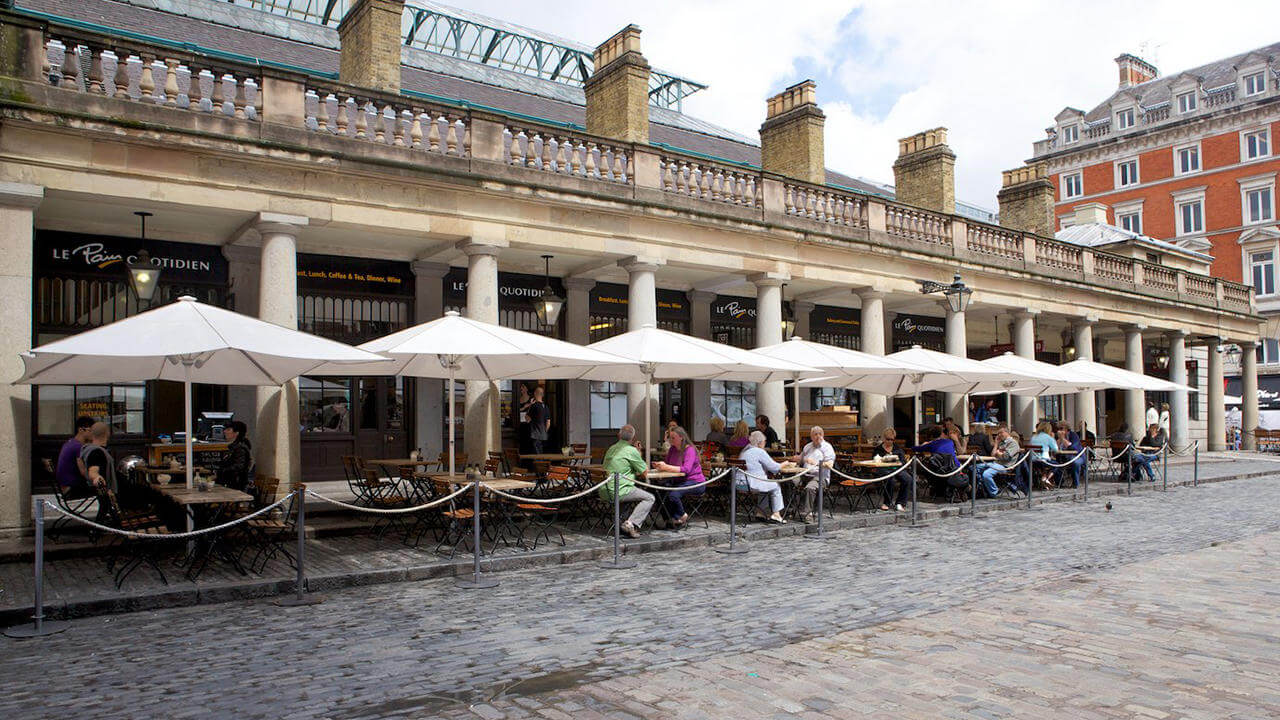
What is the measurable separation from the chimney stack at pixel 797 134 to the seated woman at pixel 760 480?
8.53 metres

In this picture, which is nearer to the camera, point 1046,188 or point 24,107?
point 24,107

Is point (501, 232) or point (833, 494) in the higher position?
point (501, 232)

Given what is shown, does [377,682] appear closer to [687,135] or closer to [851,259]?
[851,259]

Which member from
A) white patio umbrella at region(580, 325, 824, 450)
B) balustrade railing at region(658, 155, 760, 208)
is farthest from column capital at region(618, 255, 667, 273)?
white patio umbrella at region(580, 325, 824, 450)

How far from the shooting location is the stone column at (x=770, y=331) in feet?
56.0

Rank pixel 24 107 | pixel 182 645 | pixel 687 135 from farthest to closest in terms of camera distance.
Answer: pixel 687 135, pixel 24 107, pixel 182 645

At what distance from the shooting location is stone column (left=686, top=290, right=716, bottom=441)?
19938 millimetres

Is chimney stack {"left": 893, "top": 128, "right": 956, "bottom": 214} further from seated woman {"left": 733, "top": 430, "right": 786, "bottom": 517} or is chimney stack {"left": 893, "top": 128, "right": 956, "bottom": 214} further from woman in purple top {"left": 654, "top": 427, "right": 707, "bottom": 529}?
woman in purple top {"left": 654, "top": 427, "right": 707, "bottom": 529}

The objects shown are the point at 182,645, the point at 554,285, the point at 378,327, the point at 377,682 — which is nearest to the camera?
the point at 377,682

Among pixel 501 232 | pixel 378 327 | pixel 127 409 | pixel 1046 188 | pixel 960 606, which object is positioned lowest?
pixel 960 606

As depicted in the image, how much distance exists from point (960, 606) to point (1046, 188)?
74.8 feet

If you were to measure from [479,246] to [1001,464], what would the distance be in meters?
9.95

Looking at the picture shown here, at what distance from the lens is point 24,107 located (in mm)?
10172

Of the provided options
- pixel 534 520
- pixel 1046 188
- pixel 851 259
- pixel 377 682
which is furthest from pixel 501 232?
pixel 1046 188
